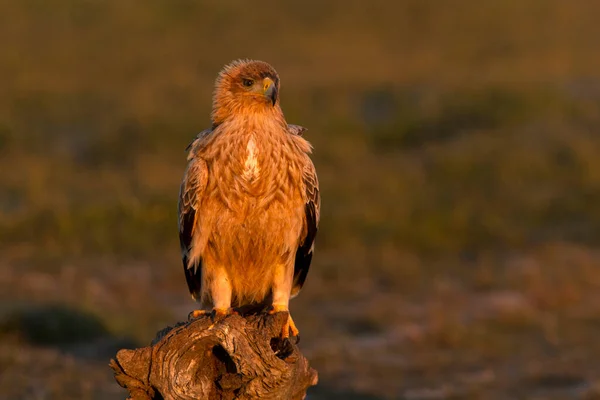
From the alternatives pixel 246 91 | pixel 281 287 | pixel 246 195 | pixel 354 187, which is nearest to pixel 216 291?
pixel 281 287

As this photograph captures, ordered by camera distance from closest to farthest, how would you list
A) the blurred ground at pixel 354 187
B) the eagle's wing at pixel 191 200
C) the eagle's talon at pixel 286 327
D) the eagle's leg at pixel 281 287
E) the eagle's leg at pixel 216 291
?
the eagle's talon at pixel 286 327 → the eagle's wing at pixel 191 200 → the eagle's leg at pixel 216 291 → the eagle's leg at pixel 281 287 → the blurred ground at pixel 354 187

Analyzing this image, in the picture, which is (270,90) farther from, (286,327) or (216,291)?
(286,327)

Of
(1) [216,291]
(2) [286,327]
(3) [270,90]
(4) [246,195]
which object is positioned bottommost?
(2) [286,327]

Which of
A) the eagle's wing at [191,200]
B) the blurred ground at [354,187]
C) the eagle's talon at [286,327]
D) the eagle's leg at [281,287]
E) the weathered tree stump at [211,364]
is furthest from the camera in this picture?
the blurred ground at [354,187]

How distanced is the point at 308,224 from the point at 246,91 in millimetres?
977

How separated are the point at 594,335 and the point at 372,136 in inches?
367

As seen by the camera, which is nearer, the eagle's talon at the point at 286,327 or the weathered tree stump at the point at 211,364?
the weathered tree stump at the point at 211,364

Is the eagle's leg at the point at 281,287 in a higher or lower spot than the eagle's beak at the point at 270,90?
lower

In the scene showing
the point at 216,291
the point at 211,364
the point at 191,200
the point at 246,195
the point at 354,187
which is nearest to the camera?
the point at 211,364

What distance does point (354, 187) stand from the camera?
18094 millimetres

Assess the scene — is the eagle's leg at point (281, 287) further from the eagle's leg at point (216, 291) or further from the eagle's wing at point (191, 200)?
the eagle's wing at point (191, 200)

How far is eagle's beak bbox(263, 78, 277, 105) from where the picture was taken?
23.6 feet

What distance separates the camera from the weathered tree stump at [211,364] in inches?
254

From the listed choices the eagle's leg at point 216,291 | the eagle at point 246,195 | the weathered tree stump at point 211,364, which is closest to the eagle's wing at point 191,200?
the eagle at point 246,195
